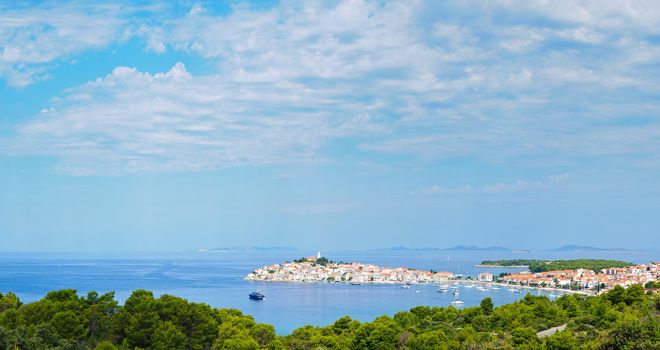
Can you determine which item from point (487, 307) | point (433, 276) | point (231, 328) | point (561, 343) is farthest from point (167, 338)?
point (433, 276)

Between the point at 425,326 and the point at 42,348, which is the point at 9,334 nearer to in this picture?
the point at 42,348

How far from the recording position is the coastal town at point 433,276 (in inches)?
2783

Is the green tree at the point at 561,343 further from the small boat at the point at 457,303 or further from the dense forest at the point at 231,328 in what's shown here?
the small boat at the point at 457,303

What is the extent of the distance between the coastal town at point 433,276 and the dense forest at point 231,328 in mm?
46178

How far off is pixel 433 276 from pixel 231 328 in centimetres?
7292

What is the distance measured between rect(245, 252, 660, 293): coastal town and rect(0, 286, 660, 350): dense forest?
46.2 m

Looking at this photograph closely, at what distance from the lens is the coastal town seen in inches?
2783

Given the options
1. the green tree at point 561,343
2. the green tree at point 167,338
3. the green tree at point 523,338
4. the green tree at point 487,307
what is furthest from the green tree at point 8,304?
Answer: the green tree at point 487,307

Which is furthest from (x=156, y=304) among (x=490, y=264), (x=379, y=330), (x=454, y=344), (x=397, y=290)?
(x=490, y=264)

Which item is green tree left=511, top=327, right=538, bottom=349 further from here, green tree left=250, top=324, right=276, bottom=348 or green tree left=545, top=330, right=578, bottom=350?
green tree left=250, top=324, right=276, bottom=348

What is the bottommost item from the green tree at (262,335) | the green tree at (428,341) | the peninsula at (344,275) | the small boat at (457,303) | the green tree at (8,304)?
the small boat at (457,303)

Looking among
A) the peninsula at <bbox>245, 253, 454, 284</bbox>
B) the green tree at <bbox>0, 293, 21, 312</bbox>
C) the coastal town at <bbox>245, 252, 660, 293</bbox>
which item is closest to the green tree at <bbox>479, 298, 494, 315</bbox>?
the green tree at <bbox>0, 293, 21, 312</bbox>

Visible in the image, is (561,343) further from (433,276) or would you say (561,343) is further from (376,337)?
(433,276)

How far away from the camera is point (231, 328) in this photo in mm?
22281
